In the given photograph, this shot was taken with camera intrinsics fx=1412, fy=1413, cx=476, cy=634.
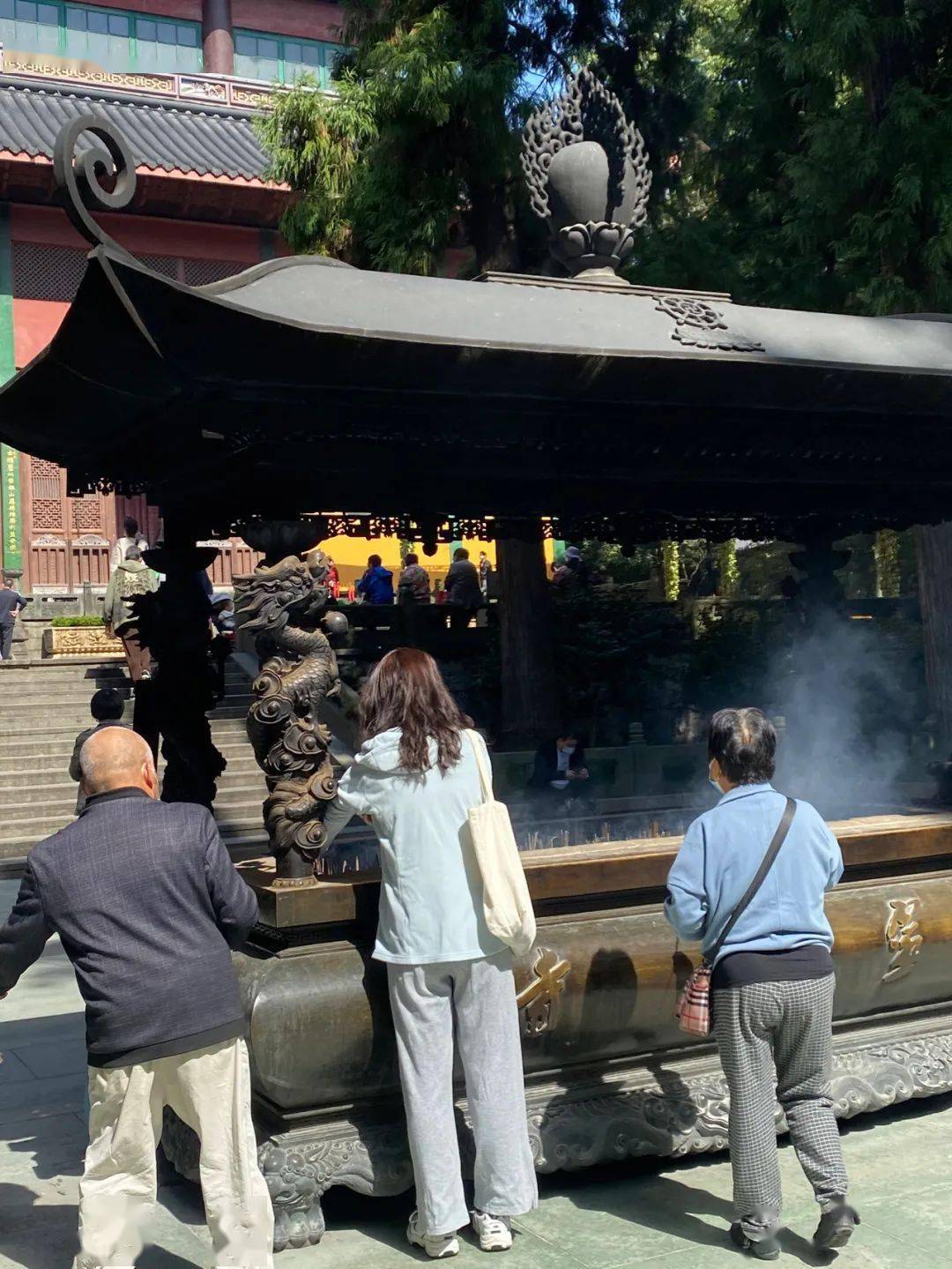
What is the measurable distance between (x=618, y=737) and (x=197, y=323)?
10.6 m

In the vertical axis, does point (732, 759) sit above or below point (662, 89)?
below

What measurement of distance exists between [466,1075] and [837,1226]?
Answer: 1.13m

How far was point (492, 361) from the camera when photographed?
452 cm

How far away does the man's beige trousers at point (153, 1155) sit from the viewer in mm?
3602

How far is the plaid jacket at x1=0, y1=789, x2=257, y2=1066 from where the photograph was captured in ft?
11.7

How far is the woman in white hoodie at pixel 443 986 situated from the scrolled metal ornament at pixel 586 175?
239 cm

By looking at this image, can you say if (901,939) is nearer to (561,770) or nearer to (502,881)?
(502,881)

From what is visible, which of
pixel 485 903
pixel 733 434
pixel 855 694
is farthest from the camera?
pixel 855 694

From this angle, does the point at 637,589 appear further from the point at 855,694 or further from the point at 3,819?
the point at 855,694

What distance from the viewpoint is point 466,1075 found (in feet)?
13.8

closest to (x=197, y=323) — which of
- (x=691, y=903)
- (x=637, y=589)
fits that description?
(x=691, y=903)

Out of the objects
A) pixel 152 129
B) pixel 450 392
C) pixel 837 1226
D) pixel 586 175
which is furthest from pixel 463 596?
pixel 837 1226

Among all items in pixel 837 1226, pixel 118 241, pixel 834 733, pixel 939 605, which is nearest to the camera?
pixel 837 1226

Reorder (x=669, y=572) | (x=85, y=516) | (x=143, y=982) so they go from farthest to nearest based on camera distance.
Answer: (x=85, y=516), (x=669, y=572), (x=143, y=982)
